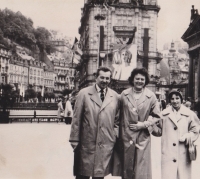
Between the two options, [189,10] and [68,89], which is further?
[68,89]

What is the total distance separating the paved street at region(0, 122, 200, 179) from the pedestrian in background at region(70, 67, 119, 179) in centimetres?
219

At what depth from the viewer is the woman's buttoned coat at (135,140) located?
4414mm

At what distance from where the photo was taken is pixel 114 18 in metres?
11.1

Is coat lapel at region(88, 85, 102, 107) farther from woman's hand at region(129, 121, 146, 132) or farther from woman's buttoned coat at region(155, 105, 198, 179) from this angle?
woman's buttoned coat at region(155, 105, 198, 179)

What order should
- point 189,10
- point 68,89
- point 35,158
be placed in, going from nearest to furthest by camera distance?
point 35,158 → point 189,10 → point 68,89

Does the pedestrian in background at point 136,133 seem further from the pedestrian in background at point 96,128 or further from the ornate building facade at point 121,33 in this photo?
the ornate building facade at point 121,33

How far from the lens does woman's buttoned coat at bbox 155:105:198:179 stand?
15.2 ft

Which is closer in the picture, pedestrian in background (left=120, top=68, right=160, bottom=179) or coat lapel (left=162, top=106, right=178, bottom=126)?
pedestrian in background (left=120, top=68, right=160, bottom=179)

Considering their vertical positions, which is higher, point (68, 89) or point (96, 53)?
point (96, 53)

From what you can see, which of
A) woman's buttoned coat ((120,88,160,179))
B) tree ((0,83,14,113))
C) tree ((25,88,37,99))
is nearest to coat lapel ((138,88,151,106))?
woman's buttoned coat ((120,88,160,179))

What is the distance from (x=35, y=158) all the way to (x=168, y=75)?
558 centimetres

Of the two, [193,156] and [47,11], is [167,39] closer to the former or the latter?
[47,11]

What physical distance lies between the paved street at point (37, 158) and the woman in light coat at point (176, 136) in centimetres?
202

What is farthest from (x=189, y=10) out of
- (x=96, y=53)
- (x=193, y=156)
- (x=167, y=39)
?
(x=193, y=156)
